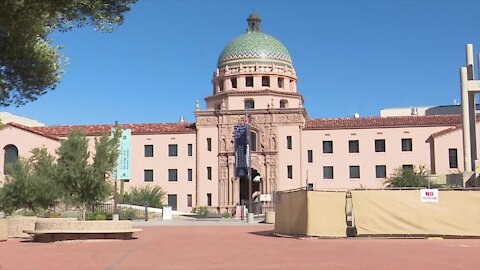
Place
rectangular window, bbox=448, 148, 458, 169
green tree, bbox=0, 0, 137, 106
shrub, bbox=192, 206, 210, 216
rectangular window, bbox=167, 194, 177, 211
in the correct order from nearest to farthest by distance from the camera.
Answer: green tree, bbox=0, 0, 137, 106 < shrub, bbox=192, 206, 210, 216 < rectangular window, bbox=448, 148, 458, 169 < rectangular window, bbox=167, 194, 177, 211

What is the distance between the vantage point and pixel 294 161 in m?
65.3

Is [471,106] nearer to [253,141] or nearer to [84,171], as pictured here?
[84,171]

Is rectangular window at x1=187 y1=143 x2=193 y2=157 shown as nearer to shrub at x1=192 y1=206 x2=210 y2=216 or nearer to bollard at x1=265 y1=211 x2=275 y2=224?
shrub at x1=192 y1=206 x2=210 y2=216

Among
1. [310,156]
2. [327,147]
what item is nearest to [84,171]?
[310,156]

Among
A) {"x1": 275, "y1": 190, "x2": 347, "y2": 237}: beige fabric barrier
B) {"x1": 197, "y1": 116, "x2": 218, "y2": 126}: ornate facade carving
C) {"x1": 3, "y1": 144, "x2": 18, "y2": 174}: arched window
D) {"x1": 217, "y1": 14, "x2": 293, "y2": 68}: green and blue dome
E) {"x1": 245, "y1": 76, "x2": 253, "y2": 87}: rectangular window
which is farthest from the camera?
{"x1": 217, "y1": 14, "x2": 293, "y2": 68}: green and blue dome

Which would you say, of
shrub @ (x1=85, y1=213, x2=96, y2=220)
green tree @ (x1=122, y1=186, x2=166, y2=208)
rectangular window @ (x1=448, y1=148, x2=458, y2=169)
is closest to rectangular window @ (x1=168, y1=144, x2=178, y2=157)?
green tree @ (x1=122, y1=186, x2=166, y2=208)

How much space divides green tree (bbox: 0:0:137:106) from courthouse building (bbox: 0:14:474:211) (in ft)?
171

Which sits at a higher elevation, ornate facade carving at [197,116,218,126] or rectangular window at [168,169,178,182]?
ornate facade carving at [197,116,218,126]

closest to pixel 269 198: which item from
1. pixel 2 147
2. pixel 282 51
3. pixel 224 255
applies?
pixel 282 51

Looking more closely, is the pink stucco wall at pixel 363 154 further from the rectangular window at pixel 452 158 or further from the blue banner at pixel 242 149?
the blue banner at pixel 242 149

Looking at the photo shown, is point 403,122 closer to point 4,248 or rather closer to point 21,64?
point 4,248

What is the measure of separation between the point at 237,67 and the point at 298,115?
9.07 m

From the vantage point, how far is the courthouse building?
64125 mm

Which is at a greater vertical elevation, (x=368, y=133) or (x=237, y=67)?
(x=237, y=67)
